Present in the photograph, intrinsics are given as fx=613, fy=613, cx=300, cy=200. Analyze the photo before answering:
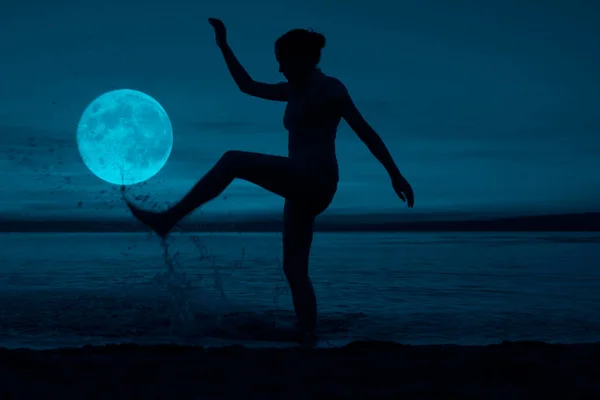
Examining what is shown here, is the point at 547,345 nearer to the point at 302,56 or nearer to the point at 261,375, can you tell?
the point at 261,375

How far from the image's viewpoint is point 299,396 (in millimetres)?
2734

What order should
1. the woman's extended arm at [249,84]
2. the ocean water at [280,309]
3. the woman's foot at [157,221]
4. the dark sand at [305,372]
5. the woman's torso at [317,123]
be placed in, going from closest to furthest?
the dark sand at [305,372], the woman's foot at [157,221], the woman's torso at [317,123], the woman's extended arm at [249,84], the ocean water at [280,309]

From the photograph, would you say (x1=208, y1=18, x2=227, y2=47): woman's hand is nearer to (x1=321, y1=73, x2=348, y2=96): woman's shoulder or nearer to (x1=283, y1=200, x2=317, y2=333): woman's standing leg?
(x1=321, y1=73, x2=348, y2=96): woman's shoulder

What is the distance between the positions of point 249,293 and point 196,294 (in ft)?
2.45

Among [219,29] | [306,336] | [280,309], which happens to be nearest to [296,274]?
[306,336]

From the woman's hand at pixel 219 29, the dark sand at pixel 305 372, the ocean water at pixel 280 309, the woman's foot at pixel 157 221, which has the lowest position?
the ocean water at pixel 280 309

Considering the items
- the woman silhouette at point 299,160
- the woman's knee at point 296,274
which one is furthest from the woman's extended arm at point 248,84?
the woman's knee at point 296,274

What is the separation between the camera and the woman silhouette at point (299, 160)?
3738mm

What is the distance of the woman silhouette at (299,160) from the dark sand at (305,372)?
0.85 meters

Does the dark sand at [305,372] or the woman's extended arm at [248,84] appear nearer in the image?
the dark sand at [305,372]

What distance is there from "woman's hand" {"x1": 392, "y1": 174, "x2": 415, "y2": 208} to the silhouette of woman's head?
1050 mm

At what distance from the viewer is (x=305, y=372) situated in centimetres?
322

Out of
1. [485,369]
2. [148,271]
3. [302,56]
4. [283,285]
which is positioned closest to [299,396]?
[485,369]

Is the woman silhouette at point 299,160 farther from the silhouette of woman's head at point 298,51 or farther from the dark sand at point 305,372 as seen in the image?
the dark sand at point 305,372
